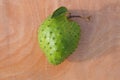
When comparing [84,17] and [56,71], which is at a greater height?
[84,17]

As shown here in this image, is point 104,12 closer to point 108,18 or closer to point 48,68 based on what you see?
point 108,18

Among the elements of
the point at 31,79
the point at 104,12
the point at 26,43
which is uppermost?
the point at 104,12

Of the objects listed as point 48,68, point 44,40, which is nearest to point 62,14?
point 44,40

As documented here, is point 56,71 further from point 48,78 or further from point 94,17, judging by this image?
point 94,17
